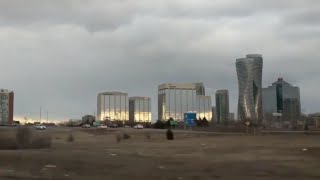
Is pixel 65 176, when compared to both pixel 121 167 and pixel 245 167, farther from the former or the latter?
pixel 245 167

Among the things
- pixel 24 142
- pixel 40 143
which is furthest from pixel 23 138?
pixel 40 143

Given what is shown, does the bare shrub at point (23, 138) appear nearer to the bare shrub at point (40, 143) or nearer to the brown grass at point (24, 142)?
the brown grass at point (24, 142)

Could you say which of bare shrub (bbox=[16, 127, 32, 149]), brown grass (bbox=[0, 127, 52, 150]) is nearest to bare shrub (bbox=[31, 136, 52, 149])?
brown grass (bbox=[0, 127, 52, 150])

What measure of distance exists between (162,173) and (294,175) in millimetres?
6162

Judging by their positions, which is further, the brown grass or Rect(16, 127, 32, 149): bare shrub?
Rect(16, 127, 32, 149): bare shrub

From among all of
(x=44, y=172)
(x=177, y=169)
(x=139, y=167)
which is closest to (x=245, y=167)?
(x=177, y=169)

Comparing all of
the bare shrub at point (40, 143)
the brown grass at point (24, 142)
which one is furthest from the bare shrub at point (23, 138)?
the bare shrub at point (40, 143)

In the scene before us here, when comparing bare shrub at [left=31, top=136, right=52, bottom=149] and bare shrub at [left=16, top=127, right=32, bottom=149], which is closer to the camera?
bare shrub at [left=31, top=136, right=52, bottom=149]

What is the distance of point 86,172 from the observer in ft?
82.8

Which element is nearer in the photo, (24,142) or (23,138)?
(24,142)

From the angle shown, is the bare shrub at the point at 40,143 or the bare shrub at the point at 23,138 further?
the bare shrub at the point at 23,138

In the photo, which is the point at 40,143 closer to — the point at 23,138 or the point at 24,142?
the point at 24,142

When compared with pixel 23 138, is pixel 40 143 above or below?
below

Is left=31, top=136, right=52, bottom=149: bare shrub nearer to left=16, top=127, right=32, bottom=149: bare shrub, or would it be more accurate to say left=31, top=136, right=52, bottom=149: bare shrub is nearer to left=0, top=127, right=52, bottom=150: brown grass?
left=0, top=127, right=52, bottom=150: brown grass
